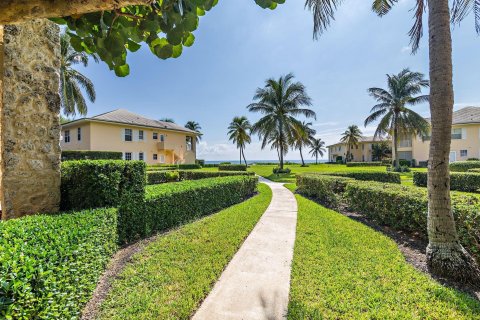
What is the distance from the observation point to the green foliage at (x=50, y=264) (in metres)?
1.83

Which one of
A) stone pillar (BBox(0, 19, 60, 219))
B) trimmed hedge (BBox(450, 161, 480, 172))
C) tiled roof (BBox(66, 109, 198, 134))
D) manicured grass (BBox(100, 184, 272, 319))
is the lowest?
manicured grass (BBox(100, 184, 272, 319))

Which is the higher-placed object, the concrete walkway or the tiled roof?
the tiled roof

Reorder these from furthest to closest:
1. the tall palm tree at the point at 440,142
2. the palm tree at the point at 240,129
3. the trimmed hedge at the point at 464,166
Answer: the palm tree at the point at 240,129 < the trimmed hedge at the point at 464,166 < the tall palm tree at the point at 440,142

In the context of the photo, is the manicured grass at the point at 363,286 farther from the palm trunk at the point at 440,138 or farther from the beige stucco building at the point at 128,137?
the beige stucco building at the point at 128,137

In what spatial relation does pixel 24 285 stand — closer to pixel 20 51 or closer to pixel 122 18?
pixel 122 18

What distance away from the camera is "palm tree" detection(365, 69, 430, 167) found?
86.0 ft

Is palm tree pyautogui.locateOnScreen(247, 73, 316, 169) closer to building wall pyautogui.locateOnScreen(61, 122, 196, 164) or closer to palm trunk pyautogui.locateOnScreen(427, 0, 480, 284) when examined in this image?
building wall pyautogui.locateOnScreen(61, 122, 196, 164)

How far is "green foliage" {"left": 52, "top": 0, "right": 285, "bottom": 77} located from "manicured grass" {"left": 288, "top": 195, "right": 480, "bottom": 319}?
11.3 feet

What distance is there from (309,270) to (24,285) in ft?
12.8

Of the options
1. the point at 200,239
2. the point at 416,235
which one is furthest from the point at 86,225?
the point at 416,235

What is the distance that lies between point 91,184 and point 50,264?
110 inches

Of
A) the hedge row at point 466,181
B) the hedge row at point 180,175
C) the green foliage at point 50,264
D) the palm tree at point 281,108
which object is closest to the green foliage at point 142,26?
the green foliage at point 50,264

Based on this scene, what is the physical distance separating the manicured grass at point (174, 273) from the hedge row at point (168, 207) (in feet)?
1.87

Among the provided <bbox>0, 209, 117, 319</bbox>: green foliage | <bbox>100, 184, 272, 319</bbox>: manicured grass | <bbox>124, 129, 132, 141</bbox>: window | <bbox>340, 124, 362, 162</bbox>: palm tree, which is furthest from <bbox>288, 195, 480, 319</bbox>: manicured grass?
<bbox>340, 124, 362, 162</bbox>: palm tree
